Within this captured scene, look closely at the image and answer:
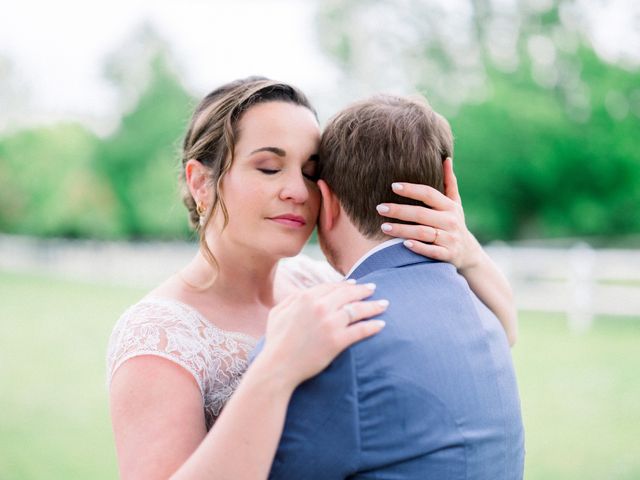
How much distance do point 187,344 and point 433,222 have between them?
857 mm

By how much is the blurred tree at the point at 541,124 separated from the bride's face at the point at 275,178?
18743 mm

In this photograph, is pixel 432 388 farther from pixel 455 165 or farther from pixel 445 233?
pixel 455 165

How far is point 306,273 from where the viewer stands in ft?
10.7

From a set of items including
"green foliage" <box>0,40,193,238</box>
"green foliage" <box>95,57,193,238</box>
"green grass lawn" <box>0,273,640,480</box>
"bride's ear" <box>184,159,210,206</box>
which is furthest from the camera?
"green foliage" <box>0,40,193,238</box>

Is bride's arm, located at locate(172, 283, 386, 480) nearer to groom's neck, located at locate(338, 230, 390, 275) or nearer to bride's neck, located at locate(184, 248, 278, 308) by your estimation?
groom's neck, located at locate(338, 230, 390, 275)

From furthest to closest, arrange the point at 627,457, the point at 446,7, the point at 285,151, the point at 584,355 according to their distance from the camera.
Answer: the point at 446,7, the point at 584,355, the point at 627,457, the point at 285,151

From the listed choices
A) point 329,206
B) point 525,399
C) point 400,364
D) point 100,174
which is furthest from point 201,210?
point 100,174

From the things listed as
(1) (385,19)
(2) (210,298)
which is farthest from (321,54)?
(2) (210,298)

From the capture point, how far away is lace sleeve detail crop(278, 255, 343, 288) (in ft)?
10.5

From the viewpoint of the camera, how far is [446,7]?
2873 centimetres

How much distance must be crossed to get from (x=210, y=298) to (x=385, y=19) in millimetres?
29121

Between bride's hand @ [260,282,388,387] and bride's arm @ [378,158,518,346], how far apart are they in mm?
252

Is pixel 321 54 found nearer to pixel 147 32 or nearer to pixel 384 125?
pixel 147 32

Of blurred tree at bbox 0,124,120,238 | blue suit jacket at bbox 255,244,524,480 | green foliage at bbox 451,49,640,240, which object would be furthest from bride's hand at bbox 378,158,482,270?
blurred tree at bbox 0,124,120,238
